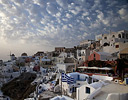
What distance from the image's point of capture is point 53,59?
119ft

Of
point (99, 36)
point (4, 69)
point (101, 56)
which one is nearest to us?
point (101, 56)

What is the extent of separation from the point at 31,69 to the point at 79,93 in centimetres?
3041

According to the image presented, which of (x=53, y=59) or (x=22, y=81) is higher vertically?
(x=53, y=59)

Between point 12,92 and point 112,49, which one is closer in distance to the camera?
point 112,49

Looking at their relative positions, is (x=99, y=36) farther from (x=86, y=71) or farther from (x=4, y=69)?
(x=4, y=69)

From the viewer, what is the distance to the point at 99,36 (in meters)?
46.7

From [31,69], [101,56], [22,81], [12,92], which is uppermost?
[101,56]

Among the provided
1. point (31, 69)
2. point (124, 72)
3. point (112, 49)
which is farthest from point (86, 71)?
point (31, 69)

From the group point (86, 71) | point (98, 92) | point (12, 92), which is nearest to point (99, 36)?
point (86, 71)

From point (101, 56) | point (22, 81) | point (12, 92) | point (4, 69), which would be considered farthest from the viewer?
point (4, 69)

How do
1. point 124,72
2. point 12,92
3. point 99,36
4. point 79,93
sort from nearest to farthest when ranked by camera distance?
point 79,93 < point 124,72 < point 12,92 < point 99,36

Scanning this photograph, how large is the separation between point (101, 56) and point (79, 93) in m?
13.1

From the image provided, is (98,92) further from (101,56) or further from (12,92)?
(12,92)

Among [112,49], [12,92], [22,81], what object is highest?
[112,49]
